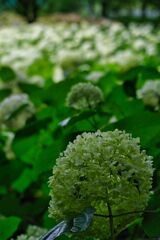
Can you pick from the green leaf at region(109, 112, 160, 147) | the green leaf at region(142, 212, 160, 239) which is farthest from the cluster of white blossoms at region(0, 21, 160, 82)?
the green leaf at region(142, 212, 160, 239)

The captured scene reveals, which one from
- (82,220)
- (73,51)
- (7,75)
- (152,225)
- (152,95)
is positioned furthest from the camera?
(73,51)

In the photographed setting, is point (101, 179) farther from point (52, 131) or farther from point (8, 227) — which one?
point (52, 131)

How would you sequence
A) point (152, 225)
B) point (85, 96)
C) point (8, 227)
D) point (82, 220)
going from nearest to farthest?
1. point (82, 220)
2. point (152, 225)
3. point (8, 227)
4. point (85, 96)

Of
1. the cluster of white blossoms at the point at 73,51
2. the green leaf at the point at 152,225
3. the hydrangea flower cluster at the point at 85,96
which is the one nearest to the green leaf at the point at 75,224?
the green leaf at the point at 152,225

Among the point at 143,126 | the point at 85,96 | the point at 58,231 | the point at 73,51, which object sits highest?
the point at 73,51

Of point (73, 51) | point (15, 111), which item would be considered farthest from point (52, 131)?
point (73, 51)

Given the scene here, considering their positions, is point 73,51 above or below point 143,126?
above

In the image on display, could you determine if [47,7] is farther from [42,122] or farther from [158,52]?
[42,122]

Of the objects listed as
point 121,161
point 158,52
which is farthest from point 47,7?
point 121,161
